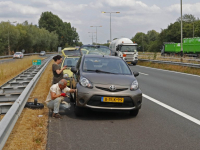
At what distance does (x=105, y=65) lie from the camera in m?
8.97

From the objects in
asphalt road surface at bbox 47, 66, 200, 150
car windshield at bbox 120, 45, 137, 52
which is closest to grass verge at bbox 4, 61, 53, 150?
asphalt road surface at bbox 47, 66, 200, 150

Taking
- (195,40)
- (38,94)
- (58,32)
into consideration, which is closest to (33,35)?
(58,32)

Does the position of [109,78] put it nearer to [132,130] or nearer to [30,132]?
[132,130]

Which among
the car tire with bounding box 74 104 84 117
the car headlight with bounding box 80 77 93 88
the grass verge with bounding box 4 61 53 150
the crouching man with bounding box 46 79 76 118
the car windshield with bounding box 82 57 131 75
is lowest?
the grass verge with bounding box 4 61 53 150

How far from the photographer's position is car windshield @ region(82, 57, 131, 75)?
8.75 m

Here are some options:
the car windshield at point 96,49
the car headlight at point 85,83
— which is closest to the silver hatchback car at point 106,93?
the car headlight at point 85,83

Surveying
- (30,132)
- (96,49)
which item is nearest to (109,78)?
(30,132)

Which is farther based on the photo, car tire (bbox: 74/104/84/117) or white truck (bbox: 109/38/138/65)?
white truck (bbox: 109/38/138/65)

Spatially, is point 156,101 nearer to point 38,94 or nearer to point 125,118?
point 125,118

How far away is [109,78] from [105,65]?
3.53 feet

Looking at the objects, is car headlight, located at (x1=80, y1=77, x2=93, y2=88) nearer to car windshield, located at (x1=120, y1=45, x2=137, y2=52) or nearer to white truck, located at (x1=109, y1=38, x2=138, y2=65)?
white truck, located at (x1=109, y1=38, x2=138, y2=65)

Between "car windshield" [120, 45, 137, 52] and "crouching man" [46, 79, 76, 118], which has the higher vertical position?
"car windshield" [120, 45, 137, 52]

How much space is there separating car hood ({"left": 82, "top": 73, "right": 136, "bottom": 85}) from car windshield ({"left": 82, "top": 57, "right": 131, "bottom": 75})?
0.46m

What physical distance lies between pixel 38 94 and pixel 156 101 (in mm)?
4231
